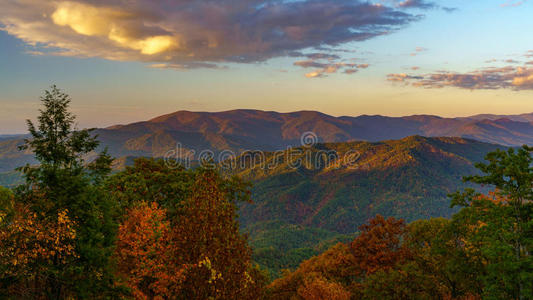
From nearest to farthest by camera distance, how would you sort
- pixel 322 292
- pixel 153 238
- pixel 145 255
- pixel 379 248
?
1. pixel 145 255
2. pixel 153 238
3. pixel 322 292
4. pixel 379 248

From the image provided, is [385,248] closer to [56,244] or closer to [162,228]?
[162,228]

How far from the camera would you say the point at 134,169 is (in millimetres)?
42219

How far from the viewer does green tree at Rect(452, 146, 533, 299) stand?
22.8m

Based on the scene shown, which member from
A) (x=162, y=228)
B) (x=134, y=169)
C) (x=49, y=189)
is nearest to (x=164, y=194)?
(x=134, y=169)

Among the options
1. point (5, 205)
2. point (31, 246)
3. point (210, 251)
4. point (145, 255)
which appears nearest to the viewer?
point (210, 251)

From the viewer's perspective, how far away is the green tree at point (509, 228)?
2280cm

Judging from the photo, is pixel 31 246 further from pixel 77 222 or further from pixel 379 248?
pixel 379 248

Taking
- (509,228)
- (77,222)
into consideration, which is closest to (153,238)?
(77,222)

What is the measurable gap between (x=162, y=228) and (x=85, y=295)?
6508 mm

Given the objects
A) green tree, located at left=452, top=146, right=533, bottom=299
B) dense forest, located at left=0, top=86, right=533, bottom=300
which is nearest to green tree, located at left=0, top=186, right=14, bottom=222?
dense forest, located at left=0, top=86, right=533, bottom=300

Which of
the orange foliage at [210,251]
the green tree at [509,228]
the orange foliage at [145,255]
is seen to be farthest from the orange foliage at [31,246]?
the green tree at [509,228]

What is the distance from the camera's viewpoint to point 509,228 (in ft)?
83.6


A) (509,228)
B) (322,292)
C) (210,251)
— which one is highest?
(210,251)

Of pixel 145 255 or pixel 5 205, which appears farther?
pixel 145 255
